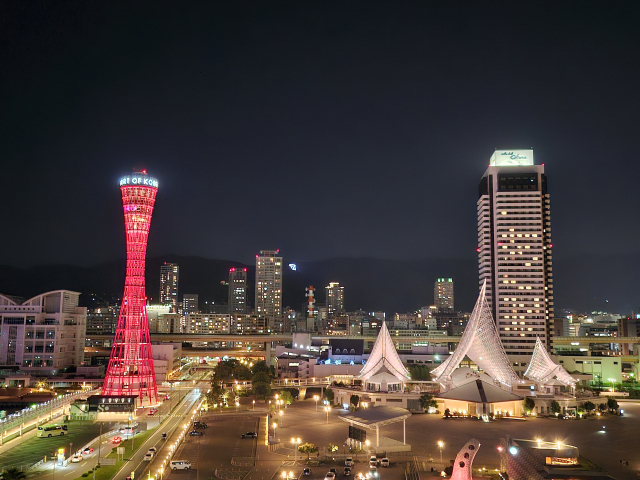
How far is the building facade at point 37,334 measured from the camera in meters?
66.8

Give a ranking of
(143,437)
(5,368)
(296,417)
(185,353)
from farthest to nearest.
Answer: (185,353) < (5,368) < (296,417) < (143,437)

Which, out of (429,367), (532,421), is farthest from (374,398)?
(429,367)

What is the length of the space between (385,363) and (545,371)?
14437mm

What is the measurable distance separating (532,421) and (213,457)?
25.6 metres

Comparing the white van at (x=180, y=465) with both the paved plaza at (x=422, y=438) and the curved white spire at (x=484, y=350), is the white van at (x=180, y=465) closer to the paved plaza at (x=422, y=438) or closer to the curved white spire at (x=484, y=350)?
the paved plaza at (x=422, y=438)

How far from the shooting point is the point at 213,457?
1203 inches

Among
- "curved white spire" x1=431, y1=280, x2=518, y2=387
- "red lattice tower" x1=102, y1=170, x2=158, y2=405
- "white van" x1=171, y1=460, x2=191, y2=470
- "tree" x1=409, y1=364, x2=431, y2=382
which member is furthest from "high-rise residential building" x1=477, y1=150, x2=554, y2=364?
"white van" x1=171, y1=460, x2=191, y2=470

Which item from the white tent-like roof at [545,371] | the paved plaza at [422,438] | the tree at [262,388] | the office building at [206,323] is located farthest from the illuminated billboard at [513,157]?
the office building at [206,323]

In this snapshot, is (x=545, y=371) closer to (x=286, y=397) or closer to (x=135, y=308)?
(x=286, y=397)

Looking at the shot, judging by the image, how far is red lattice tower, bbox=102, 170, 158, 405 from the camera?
4584 centimetres

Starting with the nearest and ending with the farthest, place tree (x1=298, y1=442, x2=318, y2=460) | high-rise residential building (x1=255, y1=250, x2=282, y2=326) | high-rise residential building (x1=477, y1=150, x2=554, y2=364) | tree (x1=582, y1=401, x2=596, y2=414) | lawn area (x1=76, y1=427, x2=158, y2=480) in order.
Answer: lawn area (x1=76, y1=427, x2=158, y2=480)
tree (x1=298, y1=442, x2=318, y2=460)
tree (x1=582, y1=401, x2=596, y2=414)
high-rise residential building (x1=477, y1=150, x2=554, y2=364)
high-rise residential building (x1=255, y1=250, x2=282, y2=326)

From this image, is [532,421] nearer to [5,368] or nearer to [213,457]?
[213,457]

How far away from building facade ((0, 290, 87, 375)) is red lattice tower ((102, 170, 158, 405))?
23.3m

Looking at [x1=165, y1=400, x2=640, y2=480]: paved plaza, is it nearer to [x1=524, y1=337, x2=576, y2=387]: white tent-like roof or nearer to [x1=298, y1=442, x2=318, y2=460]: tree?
[x1=298, y1=442, x2=318, y2=460]: tree
